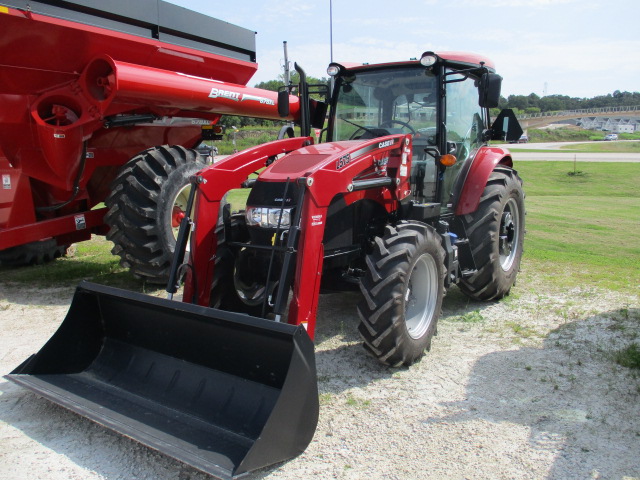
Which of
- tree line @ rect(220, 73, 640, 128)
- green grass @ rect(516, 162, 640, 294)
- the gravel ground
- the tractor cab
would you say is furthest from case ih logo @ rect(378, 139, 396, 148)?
tree line @ rect(220, 73, 640, 128)

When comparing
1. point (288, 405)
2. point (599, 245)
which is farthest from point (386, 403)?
point (599, 245)

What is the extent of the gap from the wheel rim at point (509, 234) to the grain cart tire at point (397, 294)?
1756 mm

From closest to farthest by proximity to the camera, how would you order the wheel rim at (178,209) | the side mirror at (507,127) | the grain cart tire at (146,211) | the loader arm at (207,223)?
the loader arm at (207,223) → the grain cart tire at (146,211) → the side mirror at (507,127) → the wheel rim at (178,209)

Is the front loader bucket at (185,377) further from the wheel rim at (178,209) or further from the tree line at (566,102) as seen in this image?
the tree line at (566,102)

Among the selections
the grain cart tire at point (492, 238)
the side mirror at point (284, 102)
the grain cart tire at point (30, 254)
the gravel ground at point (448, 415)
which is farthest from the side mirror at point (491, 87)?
the grain cart tire at point (30, 254)

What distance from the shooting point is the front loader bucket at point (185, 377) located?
9.39 feet

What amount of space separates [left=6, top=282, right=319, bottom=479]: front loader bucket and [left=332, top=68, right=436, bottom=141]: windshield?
2471 mm

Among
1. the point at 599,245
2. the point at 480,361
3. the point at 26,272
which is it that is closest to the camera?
the point at 480,361

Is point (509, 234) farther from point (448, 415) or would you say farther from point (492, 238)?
point (448, 415)

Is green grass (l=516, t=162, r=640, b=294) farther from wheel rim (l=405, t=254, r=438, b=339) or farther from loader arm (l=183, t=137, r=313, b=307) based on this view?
loader arm (l=183, t=137, r=313, b=307)

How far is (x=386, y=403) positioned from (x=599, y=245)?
610cm

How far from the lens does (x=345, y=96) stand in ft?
17.6

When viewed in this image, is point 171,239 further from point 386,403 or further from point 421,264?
point 386,403

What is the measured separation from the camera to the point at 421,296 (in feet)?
14.4
